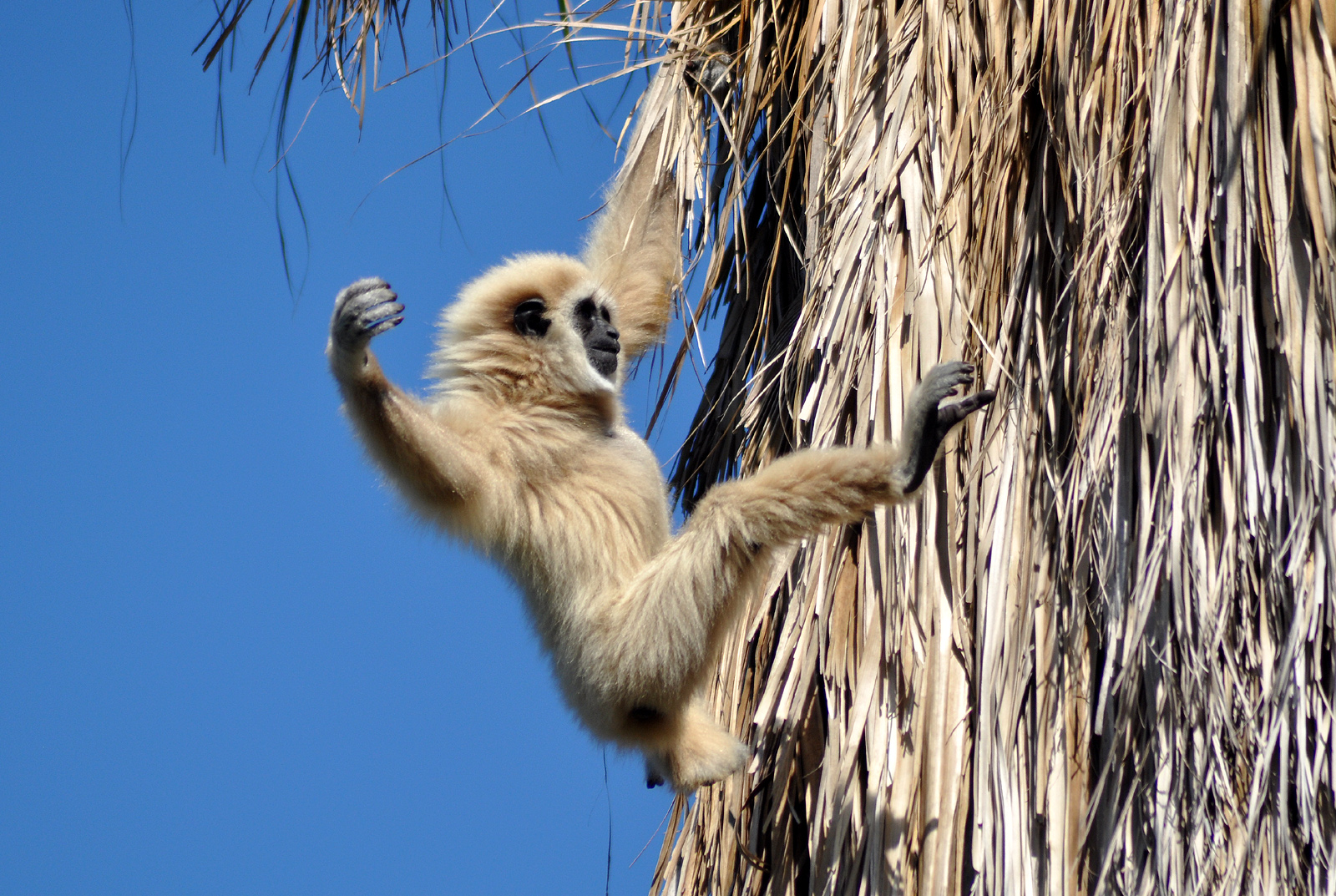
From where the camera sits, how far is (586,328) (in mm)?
4164

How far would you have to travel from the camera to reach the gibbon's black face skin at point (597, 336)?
4.11m

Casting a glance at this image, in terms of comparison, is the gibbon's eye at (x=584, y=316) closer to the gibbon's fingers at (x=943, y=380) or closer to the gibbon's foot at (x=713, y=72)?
the gibbon's foot at (x=713, y=72)

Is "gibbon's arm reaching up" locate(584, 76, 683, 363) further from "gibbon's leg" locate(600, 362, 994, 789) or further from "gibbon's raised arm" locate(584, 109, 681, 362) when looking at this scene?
"gibbon's leg" locate(600, 362, 994, 789)

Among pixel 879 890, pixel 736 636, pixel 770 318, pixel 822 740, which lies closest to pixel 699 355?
pixel 770 318

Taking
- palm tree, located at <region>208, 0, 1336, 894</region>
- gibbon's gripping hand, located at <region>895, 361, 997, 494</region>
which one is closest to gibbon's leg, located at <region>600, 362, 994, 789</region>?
gibbon's gripping hand, located at <region>895, 361, 997, 494</region>

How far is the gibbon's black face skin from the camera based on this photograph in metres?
4.11

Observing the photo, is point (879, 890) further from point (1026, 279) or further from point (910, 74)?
point (910, 74)

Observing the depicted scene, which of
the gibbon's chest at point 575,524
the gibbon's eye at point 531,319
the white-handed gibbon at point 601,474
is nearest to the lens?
the white-handed gibbon at point 601,474

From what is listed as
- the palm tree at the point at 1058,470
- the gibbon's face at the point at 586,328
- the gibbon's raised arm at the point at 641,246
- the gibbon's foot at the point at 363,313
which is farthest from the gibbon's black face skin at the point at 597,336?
the gibbon's foot at the point at 363,313

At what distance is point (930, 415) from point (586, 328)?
1405 mm

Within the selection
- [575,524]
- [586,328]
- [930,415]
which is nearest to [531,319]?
[586,328]

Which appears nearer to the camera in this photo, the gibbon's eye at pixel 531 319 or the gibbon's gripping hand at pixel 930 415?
the gibbon's gripping hand at pixel 930 415

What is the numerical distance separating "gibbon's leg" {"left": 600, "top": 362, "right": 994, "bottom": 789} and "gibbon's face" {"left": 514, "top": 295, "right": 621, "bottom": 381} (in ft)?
2.66

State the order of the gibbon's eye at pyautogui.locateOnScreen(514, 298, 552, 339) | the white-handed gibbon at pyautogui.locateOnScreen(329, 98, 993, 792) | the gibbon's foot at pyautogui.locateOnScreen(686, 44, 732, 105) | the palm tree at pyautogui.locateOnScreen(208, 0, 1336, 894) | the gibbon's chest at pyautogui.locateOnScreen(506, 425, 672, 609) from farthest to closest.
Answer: the gibbon's foot at pyautogui.locateOnScreen(686, 44, 732, 105) → the gibbon's eye at pyautogui.locateOnScreen(514, 298, 552, 339) → the gibbon's chest at pyautogui.locateOnScreen(506, 425, 672, 609) → the white-handed gibbon at pyautogui.locateOnScreen(329, 98, 993, 792) → the palm tree at pyautogui.locateOnScreen(208, 0, 1336, 894)
